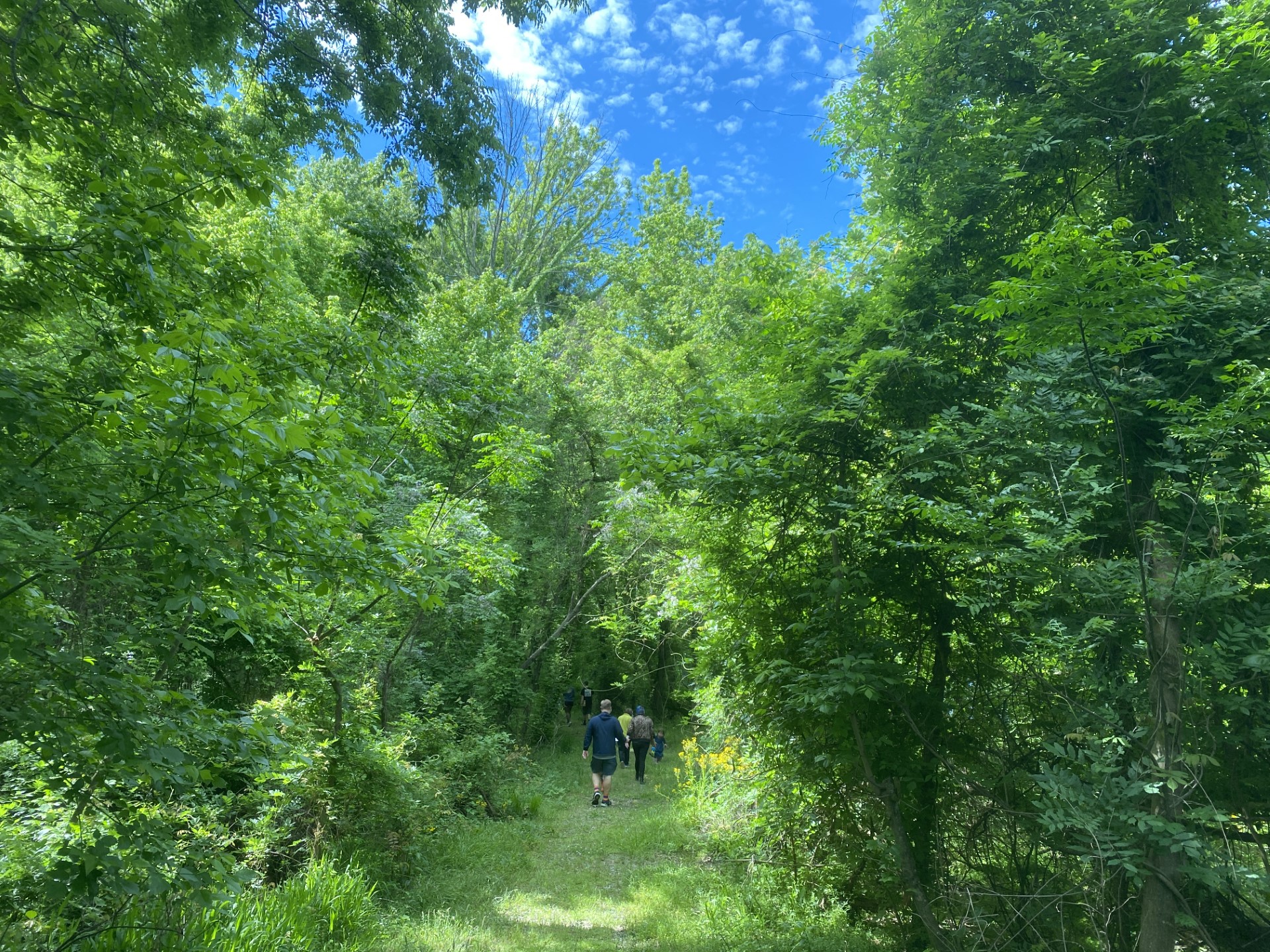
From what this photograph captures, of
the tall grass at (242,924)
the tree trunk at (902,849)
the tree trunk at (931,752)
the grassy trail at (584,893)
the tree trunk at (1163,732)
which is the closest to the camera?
the tree trunk at (1163,732)

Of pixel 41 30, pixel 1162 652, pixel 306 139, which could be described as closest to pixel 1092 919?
pixel 1162 652

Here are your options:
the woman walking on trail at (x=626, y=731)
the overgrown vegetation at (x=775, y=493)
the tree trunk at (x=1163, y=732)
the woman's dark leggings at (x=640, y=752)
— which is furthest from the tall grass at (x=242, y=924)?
the woman's dark leggings at (x=640, y=752)

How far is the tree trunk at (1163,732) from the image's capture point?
3344 millimetres

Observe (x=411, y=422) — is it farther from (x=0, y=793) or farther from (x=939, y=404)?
(x=939, y=404)

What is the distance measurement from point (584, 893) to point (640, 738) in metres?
6.59

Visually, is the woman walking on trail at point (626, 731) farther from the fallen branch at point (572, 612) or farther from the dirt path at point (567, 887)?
the dirt path at point (567, 887)

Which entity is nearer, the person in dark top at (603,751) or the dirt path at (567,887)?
the dirt path at (567,887)

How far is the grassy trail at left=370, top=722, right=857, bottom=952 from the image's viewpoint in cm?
520

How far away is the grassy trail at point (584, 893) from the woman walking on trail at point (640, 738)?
2.92 meters

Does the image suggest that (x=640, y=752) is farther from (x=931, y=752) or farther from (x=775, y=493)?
(x=775, y=493)

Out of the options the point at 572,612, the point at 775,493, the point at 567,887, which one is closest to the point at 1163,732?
the point at 775,493

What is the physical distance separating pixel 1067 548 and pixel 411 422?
553 cm

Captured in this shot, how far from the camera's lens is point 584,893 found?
655 cm

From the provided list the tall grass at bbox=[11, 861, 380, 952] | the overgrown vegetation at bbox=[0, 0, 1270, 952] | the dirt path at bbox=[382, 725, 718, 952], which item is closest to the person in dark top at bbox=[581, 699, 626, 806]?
the dirt path at bbox=[382, 725, 718, 952]
